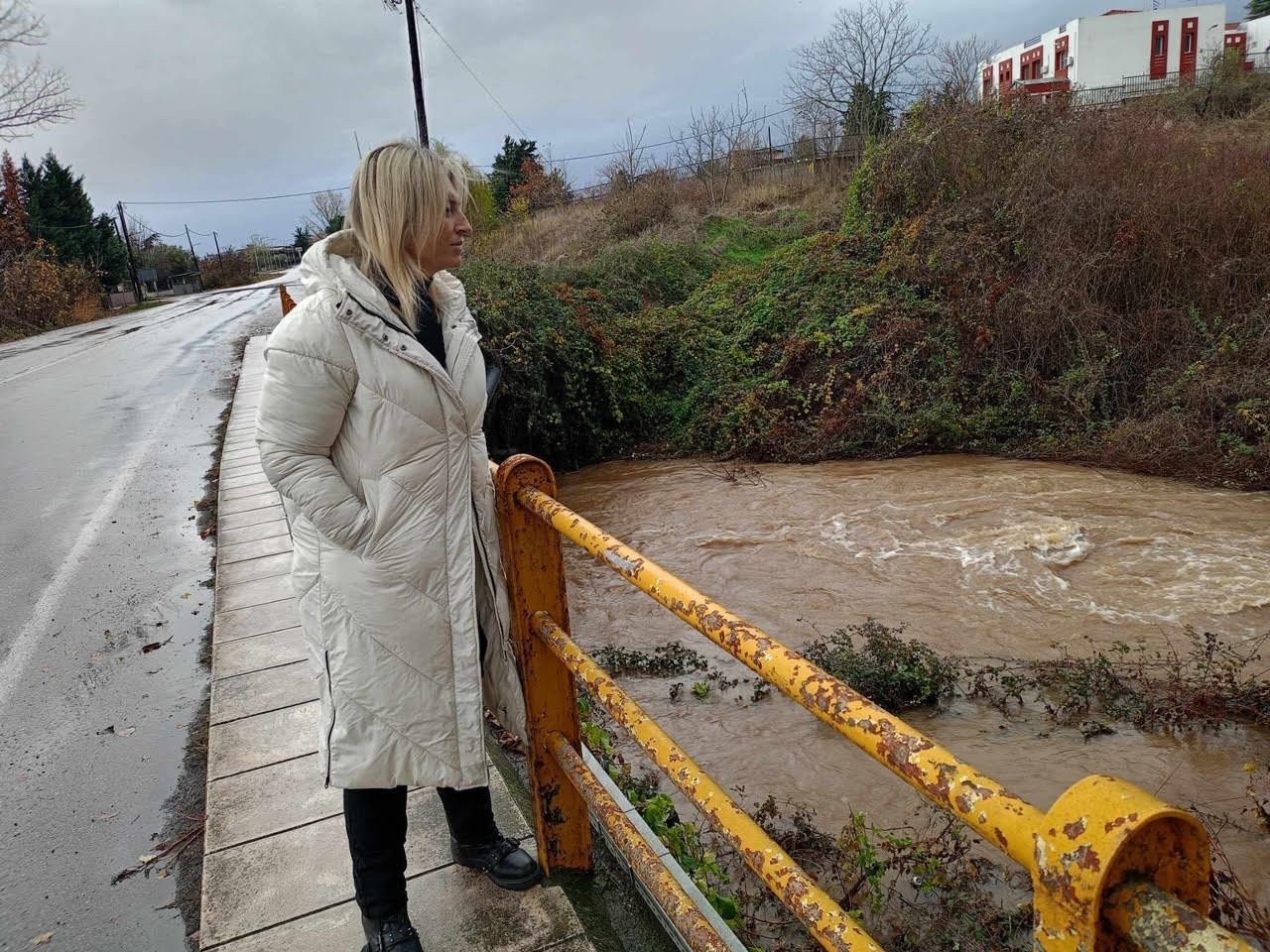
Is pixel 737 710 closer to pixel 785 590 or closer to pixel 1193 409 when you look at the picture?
pixel 785 590

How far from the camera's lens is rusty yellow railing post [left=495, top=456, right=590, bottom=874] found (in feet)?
7.35

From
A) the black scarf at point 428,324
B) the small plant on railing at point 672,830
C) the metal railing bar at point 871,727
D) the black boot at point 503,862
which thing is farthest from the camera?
the small plant on railing at point 672,830

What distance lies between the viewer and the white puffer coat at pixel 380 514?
199 cm

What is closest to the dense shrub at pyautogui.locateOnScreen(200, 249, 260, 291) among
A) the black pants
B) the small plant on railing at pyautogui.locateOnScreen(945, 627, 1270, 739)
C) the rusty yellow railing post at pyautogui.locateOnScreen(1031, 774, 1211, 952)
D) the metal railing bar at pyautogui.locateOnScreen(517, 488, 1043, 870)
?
the small plant on railing at pyautogui.locateOnScreen(945, 627, 1270, 739)

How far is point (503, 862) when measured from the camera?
8.21ft

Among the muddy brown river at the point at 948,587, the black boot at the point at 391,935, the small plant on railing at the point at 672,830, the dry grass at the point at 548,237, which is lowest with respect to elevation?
the muddy brown river at the point at 948,587

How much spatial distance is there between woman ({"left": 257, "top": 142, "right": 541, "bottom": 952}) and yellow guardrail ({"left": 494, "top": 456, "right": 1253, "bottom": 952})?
0.17 meters

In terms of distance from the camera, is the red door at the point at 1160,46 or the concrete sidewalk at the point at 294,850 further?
the red door at the point at 1160,46

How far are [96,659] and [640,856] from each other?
398 cm

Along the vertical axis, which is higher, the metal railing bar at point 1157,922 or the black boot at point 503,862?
the metal railing bar at point 1157,922

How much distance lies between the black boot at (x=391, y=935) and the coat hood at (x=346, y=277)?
1463 millimetres

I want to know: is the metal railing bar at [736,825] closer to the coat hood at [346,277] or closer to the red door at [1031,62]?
the coat hood at [346,277]

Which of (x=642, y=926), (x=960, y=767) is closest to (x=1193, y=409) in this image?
(x=642, y=926)

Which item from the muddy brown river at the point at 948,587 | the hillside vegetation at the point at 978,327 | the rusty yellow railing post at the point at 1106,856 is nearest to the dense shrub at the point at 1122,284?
the hillside vegetation at the point at 978,327
